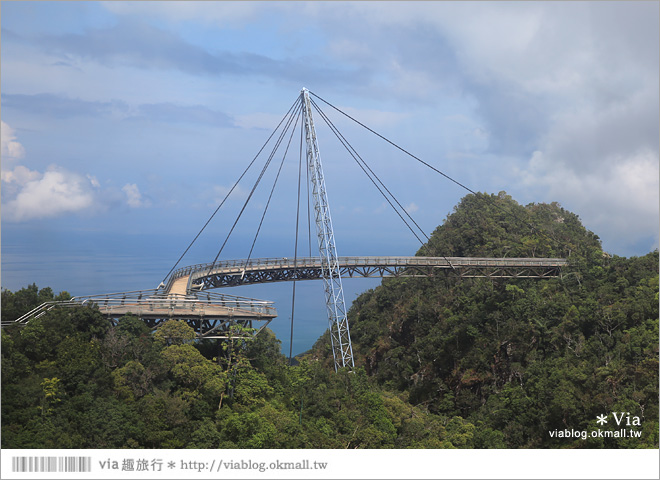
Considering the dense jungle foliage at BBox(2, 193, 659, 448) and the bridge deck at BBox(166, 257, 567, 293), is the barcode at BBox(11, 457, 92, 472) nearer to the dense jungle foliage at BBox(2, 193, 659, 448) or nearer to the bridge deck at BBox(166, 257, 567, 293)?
the dense jungle foliage at BBox(2, 193, 659, 448)

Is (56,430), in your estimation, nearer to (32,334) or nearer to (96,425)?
(96,425)

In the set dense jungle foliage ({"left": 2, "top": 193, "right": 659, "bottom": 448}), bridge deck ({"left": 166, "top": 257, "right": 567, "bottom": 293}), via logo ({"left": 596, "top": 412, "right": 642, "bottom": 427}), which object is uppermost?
bridge deck ({"left": 166, "top": 257, "right": 567, "bottom": 293})

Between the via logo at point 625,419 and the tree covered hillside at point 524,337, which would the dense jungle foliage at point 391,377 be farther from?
the via logo at point 625,419

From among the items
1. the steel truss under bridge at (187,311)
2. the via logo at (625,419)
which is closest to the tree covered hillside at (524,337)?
the via logo at (625,419)

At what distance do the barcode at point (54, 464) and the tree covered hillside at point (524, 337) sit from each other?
25.4m

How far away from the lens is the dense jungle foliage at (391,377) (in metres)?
27.5

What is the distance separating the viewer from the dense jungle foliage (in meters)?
27.5

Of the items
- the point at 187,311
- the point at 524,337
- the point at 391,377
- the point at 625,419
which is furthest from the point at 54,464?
the point at 391,377

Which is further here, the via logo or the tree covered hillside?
the tree covered hillside

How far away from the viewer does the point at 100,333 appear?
109 feet

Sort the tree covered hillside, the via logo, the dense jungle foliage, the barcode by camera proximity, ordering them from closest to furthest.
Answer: the barcode
the dense jungle foliage
the via logo
the tree covered hillside

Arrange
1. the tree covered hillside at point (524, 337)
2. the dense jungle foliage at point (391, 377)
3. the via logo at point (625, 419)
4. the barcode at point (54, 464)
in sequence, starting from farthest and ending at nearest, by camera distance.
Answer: the tree covered hillside at point (524, 337)
the via logo at point (625, 419)
the dense jungle foliage at point (391, 377)
the barcode at point (54, 464)

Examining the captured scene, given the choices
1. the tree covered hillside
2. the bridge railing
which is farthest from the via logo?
the bridge railing

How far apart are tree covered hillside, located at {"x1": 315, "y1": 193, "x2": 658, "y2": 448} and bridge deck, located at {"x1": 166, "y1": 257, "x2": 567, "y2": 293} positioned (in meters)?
1.79
